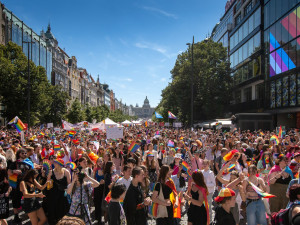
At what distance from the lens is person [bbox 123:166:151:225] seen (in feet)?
15.5

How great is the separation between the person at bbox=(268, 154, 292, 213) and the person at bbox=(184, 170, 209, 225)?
2171mm

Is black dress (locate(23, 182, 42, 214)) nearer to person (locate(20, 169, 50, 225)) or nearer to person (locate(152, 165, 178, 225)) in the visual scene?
person (locate(20, 169, 50, 225))

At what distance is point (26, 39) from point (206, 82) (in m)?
27.3

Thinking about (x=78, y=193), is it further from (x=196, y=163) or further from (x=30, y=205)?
(x=196, y=163)

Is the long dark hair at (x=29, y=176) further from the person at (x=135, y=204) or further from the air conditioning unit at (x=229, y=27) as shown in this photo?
the air conditioning unit at (x=229, y=27)

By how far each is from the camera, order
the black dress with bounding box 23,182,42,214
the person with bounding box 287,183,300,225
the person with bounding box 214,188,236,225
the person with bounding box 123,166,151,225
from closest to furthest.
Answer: the person with bounding box 287,183,300,225
the person with bounding box 214,188,236,225
the person with bounding box 123,166,151,225
the black dress with bounding box 23,182,42,214

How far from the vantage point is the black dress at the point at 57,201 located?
5.55 meters

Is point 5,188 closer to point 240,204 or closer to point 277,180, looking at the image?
point 240,204

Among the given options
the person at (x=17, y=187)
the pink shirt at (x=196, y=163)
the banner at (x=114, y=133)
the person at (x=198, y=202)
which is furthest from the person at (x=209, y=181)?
the banner at (x=114, y=133)

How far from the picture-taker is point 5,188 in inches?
212

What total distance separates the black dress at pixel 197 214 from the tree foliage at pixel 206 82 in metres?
33.2

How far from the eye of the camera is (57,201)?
18.3ft

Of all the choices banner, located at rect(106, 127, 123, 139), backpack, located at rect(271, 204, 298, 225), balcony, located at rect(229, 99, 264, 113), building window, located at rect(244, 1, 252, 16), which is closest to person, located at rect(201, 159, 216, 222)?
backpack, located at rect(271, 204, 298, 225)

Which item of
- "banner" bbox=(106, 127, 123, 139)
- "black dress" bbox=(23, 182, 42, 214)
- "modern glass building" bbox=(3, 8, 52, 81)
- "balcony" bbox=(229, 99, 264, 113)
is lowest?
"black dress" bbox=(23, 182, 42, 214)
